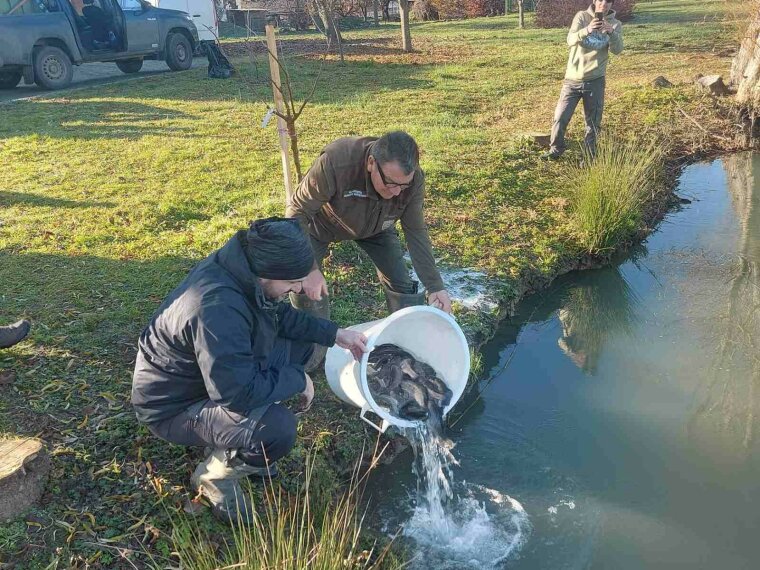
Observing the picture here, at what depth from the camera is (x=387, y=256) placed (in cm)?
390

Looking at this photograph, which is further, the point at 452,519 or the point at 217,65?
the point at 217,65

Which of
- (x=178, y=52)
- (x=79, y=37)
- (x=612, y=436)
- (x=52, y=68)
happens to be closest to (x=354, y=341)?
(x=612, y=436)

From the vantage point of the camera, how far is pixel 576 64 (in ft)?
23.1

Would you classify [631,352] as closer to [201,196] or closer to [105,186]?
[201,196]

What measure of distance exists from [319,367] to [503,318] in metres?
1.66

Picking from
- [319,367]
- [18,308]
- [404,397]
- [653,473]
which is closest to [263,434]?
[404,397]

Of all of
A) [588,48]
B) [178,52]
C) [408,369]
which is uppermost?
[178,52]

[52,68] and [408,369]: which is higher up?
[52,68]

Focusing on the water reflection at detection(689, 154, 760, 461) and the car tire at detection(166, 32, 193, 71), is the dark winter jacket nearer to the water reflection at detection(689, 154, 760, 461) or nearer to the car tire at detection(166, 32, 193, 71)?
the water reflection at detection(689, 154, 760, 461)

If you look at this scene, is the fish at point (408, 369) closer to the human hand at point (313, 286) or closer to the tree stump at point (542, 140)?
the human hand at point (313, 286)

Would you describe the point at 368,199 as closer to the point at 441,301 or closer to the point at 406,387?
the point at 441,301

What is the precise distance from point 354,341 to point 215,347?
81 cm

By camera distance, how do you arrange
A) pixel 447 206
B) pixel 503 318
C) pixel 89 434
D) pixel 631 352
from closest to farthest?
pixel 89 434
pixel 631 352
pixel 503 318
pixel 447 206

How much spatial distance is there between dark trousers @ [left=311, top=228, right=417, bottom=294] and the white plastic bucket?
43 centimetres
